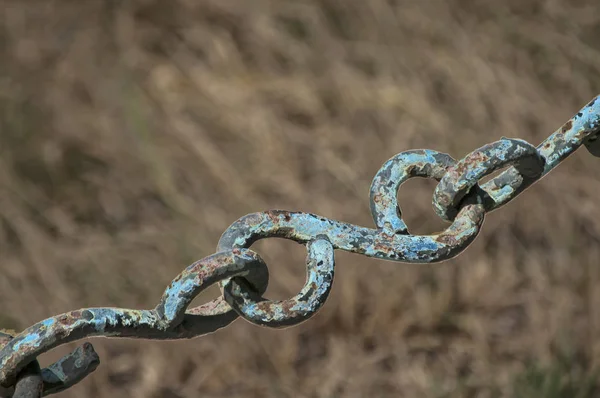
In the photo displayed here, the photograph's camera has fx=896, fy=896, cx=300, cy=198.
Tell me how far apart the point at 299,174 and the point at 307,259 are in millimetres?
1875

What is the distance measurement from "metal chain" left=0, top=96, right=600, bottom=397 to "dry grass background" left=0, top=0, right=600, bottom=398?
1.28 metres

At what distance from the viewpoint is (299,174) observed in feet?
8.42

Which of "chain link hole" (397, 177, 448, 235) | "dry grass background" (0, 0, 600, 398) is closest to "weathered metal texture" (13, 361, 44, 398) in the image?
"dry grass background" (0, 0, 600, 398)

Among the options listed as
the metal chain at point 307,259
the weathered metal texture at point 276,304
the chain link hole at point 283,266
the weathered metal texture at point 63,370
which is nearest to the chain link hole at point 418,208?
the chain link hole at point 283,266

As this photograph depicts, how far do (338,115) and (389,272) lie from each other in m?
0.65

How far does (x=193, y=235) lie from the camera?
7.70 ft

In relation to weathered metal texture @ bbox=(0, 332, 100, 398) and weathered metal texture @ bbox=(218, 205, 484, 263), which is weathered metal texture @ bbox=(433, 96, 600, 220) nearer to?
weathered metal texture @ bbox=(218, 205, 484, 263)

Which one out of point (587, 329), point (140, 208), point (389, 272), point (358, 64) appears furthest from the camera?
point (358, 64)

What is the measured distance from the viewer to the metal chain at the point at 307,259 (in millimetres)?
604

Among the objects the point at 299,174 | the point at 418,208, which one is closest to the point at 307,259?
the point at 418,208

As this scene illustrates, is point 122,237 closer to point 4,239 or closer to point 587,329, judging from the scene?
point 4,239

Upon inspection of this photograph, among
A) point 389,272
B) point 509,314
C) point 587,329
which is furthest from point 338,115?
point 587,329

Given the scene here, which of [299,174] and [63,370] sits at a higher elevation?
[299,174]

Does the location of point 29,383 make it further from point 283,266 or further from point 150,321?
point 283,266
